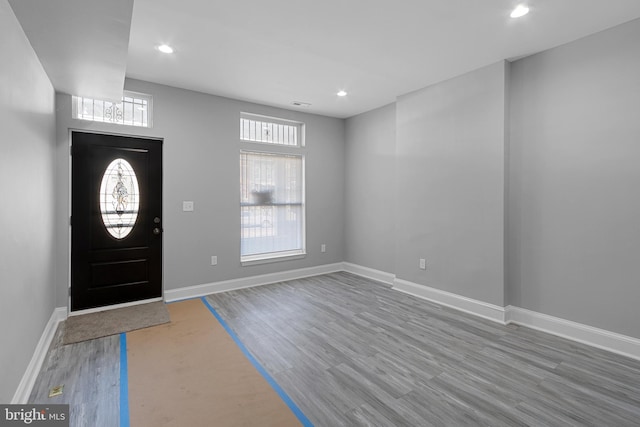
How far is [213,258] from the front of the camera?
434 centimetres

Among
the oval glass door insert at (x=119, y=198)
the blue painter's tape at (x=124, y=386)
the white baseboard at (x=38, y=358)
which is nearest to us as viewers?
the blue painter's tape at (x=124, y=386)

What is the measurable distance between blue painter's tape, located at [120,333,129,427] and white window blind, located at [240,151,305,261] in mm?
2096

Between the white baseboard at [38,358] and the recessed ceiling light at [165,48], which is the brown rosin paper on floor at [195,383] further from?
the recessed ceiling light at [165,48]

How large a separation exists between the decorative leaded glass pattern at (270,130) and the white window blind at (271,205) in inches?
10.0

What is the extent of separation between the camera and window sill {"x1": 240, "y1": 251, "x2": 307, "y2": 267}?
4.68 m

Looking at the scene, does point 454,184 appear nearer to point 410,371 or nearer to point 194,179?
point 410,371

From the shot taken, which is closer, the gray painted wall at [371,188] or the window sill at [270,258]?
the window sill at [270,258]

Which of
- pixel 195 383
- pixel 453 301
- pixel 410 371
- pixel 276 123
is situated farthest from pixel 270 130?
pixel 410 371

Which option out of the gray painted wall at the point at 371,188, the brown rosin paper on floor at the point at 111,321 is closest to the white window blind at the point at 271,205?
the gray painted wall at the point at 371,188

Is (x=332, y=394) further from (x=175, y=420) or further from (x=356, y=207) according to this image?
(x=356, y=207)

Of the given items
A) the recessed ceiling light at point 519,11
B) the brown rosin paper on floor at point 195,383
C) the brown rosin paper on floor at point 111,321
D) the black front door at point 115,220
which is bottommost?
the brown rosin paper on floor at point 195,383

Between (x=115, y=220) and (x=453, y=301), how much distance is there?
4.30 meters

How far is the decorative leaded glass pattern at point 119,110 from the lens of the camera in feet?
11.6

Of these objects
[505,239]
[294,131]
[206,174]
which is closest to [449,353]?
[505,239]
